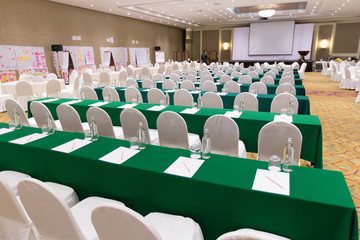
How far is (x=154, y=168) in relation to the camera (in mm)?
1978

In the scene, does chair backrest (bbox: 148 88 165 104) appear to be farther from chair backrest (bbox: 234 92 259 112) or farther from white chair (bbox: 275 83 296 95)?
white chair (bbox: 275 83 296 95)

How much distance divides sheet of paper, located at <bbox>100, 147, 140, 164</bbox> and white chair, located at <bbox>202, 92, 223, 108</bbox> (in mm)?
2634

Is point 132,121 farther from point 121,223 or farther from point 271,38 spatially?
point 271,38

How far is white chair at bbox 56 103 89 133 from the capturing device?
364 centimetres

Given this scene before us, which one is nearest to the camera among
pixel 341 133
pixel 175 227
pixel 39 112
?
pixel 175 227

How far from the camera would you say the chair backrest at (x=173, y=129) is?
3.06 meters

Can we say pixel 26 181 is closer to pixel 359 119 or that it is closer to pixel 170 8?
pixel 359 119

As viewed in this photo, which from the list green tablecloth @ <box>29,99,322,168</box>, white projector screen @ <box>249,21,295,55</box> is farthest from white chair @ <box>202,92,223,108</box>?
white projector screen @ <box>249,21,295,55</box>

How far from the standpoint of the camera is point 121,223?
1218mm

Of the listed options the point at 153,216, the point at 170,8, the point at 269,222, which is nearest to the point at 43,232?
the point at 153,216

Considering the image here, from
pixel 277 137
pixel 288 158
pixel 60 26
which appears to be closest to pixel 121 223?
pixel 288 158

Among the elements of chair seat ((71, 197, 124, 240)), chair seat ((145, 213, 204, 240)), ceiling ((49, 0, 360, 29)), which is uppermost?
ceiling ((49, 0, 360, 29))

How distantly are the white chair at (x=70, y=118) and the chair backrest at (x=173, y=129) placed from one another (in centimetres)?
126

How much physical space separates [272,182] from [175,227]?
2.42 ft
